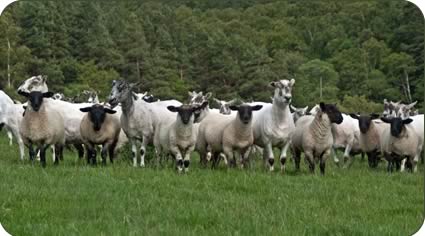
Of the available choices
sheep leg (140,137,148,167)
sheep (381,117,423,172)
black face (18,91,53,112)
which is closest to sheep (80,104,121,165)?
sheep leg (140,137,148,167)

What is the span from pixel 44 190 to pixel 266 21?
13.1ft

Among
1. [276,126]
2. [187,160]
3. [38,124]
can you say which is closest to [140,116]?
[187,160]

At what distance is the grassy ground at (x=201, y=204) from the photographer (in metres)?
8.14

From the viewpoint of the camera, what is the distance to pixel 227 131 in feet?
52.5

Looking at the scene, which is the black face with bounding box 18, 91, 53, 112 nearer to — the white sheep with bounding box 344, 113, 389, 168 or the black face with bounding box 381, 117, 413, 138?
the black face with bounding box 381, 117, 413, 138

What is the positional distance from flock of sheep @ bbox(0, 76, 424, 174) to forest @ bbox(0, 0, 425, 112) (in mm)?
2417

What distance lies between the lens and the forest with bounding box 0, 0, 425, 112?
32.1 ft

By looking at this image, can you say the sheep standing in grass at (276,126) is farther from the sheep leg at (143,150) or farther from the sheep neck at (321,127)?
the sheep leg at (143,150)

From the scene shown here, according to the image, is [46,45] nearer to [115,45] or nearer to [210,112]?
[115,45]

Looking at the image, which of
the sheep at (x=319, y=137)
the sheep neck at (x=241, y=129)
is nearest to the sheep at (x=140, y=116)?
the sheep neck at (x=241, y=129)

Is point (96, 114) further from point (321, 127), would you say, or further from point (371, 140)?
point (371, 140)

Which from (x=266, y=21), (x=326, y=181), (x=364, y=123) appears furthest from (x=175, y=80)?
(x=364, y=123)

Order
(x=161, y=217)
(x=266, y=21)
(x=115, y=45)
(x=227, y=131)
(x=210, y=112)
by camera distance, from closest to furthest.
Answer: (x=161, y=217)
(x=266, y=21)
(x=115, y=45)
(x=227, y=131)
(x=210, y=112)

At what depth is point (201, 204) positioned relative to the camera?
31.4 feet
